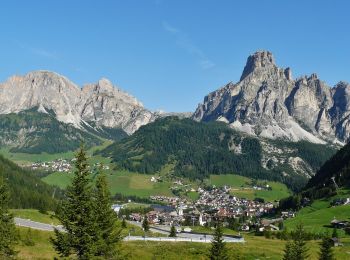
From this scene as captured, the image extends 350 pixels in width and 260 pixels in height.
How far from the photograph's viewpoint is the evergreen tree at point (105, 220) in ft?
148

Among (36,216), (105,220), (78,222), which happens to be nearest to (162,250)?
(36,216)

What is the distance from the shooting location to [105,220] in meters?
45.3

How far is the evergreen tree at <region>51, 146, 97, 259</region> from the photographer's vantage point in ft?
133

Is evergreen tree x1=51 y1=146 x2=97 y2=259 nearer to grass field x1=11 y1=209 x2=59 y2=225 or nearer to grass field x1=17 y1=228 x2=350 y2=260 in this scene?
grass field x1=17 y1=228 x2=350 y2=260

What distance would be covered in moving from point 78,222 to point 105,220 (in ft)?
15.7

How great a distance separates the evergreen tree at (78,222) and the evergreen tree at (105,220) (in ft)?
11.0

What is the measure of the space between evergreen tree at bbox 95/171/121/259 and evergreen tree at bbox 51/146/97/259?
11.0ft

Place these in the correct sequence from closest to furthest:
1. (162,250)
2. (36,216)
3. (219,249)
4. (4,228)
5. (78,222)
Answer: (78,222), (4,228), (219,249), (162,250), (36,216)

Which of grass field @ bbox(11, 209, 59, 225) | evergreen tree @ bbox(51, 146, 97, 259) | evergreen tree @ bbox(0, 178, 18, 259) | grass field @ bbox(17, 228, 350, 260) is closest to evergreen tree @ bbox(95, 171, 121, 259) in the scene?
evergreen tree @ bbox(51, 146, 97, 259)

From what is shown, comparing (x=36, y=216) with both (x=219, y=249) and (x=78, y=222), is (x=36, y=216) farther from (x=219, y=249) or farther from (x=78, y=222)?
(x=78, y=222)

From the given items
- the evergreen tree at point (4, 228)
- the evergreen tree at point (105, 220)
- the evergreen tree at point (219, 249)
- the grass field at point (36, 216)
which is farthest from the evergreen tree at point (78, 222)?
the grass field at point (36, 216)

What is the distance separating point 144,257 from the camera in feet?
274

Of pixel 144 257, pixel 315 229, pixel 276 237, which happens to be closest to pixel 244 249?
pixel 144 257

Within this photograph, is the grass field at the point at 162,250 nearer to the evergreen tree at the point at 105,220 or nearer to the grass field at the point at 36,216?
the grass field at the point at 36,216
